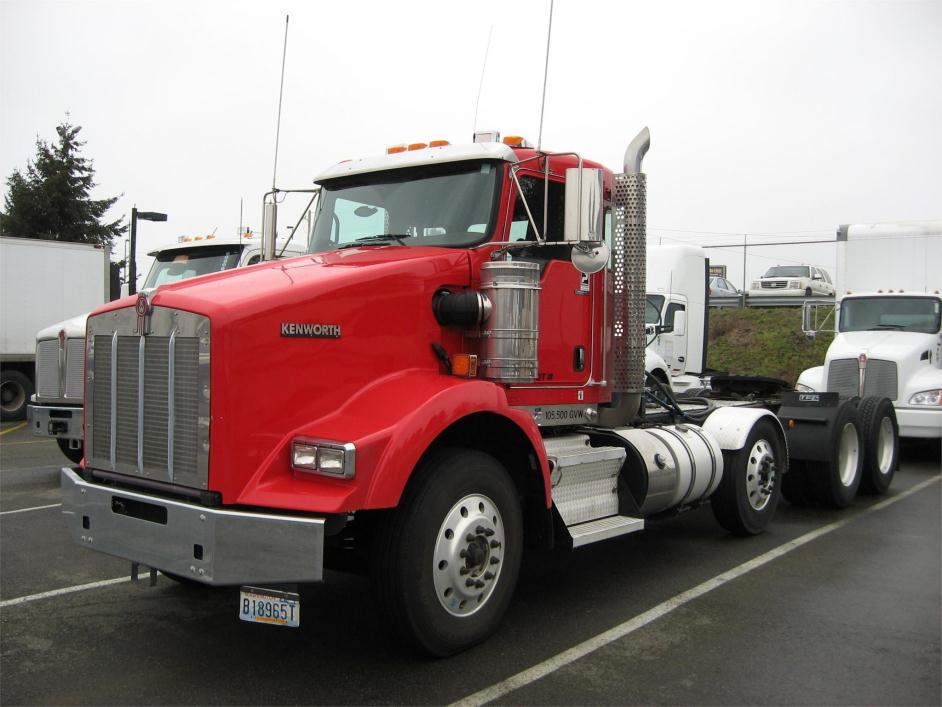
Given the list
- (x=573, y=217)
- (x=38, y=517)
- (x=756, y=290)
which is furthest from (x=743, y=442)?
(x=756, y=290)

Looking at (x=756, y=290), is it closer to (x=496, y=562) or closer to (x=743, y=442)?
(x=743, y=442)

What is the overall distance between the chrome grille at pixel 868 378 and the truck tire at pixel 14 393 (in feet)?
48.5

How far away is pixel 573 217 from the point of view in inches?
200

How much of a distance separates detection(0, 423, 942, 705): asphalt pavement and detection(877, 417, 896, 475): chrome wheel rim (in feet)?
8.99

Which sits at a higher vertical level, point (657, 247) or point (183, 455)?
point (657, 247)

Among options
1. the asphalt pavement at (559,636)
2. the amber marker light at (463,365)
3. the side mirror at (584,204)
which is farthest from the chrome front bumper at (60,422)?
the side mirror at (584,204)

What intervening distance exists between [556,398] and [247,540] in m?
2.57

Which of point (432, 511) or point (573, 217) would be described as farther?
point (573, 217)

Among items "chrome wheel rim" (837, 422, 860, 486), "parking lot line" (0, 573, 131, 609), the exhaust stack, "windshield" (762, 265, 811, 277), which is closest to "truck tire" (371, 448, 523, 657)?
the exhaust stack

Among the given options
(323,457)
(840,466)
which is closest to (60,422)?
(323,457)

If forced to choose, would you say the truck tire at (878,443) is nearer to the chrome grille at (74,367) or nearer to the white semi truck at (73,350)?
the white semi truck at (73,350)

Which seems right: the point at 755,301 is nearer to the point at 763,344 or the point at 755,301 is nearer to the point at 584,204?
the point at 763,344

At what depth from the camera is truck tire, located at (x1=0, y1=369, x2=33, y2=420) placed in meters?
16.7

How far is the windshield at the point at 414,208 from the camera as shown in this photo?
17.8 ft
